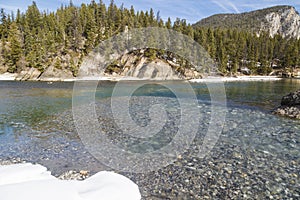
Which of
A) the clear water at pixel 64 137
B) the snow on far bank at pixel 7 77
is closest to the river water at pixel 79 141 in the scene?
the clear water at pixel 64 137

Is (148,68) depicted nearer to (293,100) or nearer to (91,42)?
(91,42)

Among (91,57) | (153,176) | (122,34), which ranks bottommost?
(153,176)

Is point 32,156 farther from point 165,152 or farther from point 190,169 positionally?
point 190,169

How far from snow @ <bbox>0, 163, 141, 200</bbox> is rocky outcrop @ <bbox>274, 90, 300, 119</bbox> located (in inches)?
615

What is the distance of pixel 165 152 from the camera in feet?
33.2

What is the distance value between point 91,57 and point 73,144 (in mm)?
69198

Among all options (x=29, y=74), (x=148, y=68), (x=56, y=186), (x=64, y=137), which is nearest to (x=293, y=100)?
(x=64, y=137)

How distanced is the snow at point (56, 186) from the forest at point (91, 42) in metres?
68.0

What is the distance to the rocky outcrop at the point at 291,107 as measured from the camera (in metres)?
17.2

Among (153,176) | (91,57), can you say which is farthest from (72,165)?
(91,57)

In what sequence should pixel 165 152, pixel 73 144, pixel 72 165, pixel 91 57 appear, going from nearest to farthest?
pixel 72 165, pixel 165 152, pixel 73 144, pixel 91 57

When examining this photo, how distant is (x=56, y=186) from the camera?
5863 millimetres

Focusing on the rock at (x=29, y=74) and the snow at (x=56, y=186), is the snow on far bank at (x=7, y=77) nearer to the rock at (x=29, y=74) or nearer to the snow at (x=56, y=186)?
the rock at (x=29, y=74)

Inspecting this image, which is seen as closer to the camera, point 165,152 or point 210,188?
point 210,188
